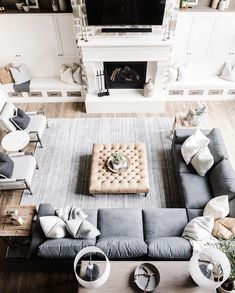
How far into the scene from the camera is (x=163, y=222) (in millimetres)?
2949

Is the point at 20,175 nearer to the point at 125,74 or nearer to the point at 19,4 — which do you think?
the point at 125,74

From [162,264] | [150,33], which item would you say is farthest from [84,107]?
[162,264]

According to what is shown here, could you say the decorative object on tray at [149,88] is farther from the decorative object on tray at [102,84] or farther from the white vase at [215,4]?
the white vase at [215,4]

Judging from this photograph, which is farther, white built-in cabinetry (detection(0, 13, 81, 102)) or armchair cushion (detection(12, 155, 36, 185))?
white built-in cabinetry (detection(0, 13, 81, 102))

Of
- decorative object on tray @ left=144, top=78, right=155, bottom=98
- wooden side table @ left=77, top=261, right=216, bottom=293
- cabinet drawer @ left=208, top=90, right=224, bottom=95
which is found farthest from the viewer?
cabinet drawer @ left=208, top=90, right=224, bottom=95

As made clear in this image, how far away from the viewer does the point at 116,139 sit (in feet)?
14.3

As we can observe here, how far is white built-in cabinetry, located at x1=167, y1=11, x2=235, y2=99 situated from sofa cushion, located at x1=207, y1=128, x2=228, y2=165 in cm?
161

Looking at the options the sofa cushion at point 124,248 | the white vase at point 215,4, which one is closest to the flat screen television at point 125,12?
the white vase at point 215,4

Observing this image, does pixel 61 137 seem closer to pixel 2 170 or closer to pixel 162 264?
pixel 2 170

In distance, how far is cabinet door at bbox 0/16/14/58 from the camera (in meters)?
4.20

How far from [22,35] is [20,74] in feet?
2.35

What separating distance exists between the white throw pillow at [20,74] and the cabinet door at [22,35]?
0.23 m

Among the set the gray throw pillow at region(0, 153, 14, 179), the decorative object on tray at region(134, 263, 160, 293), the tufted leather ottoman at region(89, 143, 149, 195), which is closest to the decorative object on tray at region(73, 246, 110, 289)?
the decorative object on tray at region(134, 263, 160, 293)

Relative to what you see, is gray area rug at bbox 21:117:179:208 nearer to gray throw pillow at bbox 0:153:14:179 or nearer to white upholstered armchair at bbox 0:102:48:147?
white upholstered armchair at bbox 0:102:48:147
